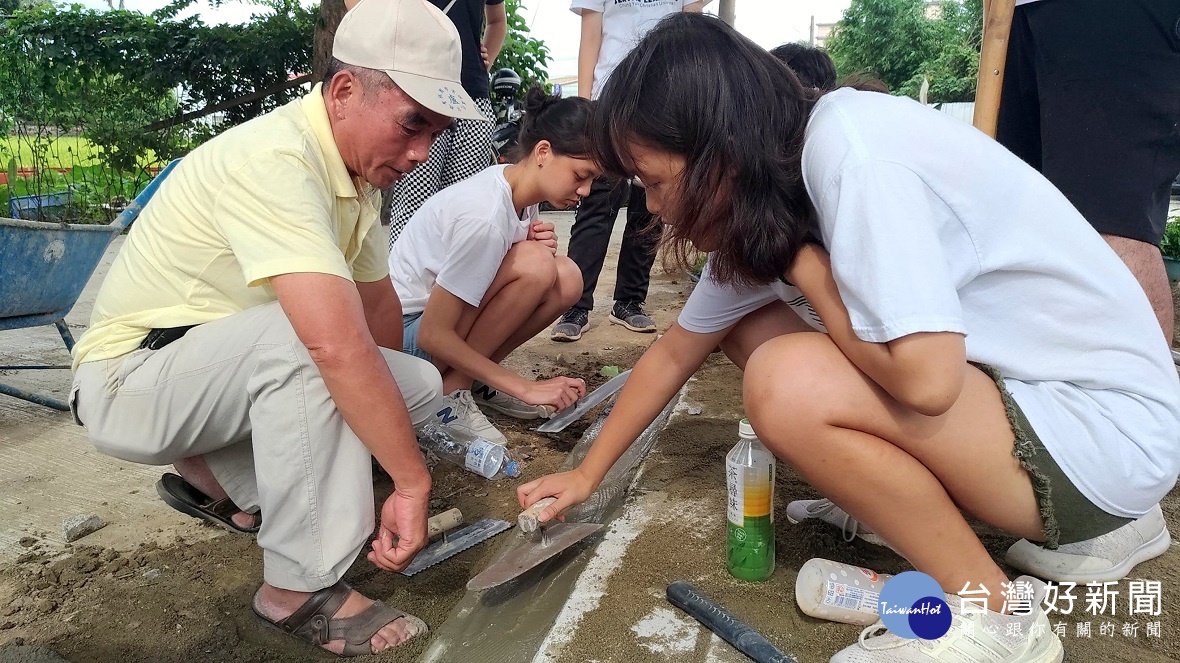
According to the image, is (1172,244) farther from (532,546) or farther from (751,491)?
(532,546)

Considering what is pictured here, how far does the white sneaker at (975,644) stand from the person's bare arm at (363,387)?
0.90 metres

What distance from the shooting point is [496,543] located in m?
2.19

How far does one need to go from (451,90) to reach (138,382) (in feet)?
3.21

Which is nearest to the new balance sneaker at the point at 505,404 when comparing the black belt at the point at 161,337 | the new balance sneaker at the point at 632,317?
the new balance sneaker at the point at 632,317

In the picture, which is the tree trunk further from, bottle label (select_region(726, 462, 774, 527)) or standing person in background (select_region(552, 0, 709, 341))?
bottle label (select_region(726, 462, 774, 527))

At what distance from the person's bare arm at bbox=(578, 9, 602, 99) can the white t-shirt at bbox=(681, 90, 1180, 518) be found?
2.94 m

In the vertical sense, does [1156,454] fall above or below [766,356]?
below

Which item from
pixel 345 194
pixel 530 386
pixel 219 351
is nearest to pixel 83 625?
pixel 219 351

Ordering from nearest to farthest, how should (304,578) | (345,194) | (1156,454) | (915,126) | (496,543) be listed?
(915,126), (1156,454), (304,578), (345,194), (496,543)

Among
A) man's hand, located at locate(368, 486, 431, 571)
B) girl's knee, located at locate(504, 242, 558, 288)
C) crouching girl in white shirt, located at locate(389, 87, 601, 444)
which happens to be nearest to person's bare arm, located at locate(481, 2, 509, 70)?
crouching girl in white shirt, located at locate(389, 87, 601, 444)

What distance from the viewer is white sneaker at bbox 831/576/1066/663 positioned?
1.44 m

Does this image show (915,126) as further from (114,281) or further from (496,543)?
(114,281)

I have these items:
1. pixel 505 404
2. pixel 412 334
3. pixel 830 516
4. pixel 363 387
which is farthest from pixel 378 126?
pixel 505 404

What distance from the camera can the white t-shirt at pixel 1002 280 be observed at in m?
1.31
